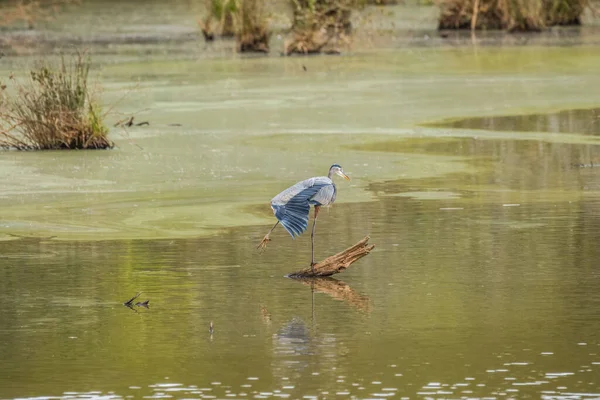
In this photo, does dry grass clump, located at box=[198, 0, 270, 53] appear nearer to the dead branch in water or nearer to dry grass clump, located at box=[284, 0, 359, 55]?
dry grass clump, located at box=[284, 0, 359, 55]

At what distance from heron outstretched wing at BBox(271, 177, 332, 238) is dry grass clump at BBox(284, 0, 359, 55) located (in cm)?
1730

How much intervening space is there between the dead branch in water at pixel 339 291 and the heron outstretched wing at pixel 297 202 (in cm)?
25

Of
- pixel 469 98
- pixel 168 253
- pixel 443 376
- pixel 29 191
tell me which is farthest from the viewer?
pixel 469 98

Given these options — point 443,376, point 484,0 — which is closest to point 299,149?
point 443,376

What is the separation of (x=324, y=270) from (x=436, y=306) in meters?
0.91

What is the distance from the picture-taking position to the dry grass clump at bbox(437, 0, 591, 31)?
2975cm

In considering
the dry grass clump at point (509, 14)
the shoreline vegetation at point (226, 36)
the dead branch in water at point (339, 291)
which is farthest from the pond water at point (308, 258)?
the dry grass clump at point (509, 14)

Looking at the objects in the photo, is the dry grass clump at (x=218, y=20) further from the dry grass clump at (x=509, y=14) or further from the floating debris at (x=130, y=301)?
the floating debris at (x=130, y=301)

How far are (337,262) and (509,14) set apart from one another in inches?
894

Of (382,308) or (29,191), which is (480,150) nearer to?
(29,191)

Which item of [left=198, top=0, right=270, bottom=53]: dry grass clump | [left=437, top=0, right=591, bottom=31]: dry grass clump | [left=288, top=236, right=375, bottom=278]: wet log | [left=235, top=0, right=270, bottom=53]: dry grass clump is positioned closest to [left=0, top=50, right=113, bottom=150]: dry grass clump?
[left=288, top=236, right=375, bottom=278]: wet log

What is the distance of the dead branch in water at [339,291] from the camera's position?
7.21 m

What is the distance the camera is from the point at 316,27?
25531 millimetres

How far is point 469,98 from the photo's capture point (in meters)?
18.3
